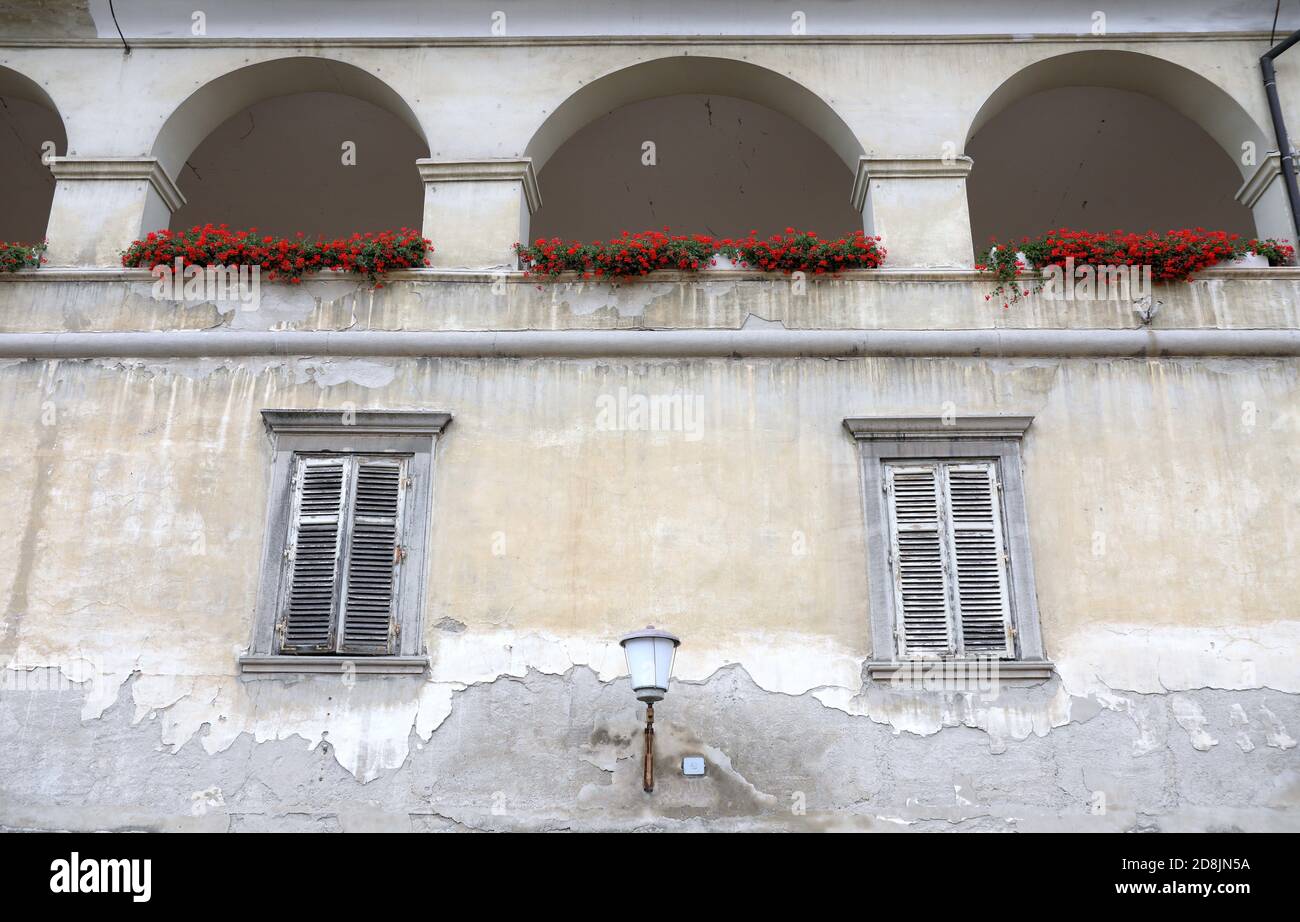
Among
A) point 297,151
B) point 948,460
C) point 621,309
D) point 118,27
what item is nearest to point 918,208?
point 948,460

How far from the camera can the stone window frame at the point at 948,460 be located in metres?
9.19

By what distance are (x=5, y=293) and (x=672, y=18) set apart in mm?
6107

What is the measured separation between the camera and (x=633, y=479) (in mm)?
9781

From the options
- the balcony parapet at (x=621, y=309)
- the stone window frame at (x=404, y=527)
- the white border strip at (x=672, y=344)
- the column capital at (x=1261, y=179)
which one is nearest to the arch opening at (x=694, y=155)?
the balcony parapet at (x=621, y=309)

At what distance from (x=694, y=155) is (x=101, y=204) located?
19.4ft

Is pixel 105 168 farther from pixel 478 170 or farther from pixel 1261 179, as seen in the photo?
pixel 1261 179

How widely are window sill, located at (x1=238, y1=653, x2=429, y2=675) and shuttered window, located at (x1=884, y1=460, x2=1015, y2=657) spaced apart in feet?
11.5

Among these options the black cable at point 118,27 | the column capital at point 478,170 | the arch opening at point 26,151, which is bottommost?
the column capital at point 478,170

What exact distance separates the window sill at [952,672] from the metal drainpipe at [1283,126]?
4545 millimetres

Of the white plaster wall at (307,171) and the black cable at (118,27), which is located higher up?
the white plaster wall at (307,171)

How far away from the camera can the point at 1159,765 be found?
8961 mm

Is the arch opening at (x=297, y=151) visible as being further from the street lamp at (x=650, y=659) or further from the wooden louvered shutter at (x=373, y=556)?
the street lamp at (x=650, y=659)
